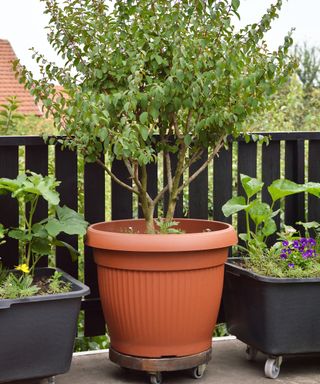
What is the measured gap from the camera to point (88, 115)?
2859 millimetres

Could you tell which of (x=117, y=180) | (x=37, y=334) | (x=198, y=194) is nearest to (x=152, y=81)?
(x=117, y=180)

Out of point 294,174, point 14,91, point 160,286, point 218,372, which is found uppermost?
point 14,91

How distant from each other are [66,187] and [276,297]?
105 centimetres

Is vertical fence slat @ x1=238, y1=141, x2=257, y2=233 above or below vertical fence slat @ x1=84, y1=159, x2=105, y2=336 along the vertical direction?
above

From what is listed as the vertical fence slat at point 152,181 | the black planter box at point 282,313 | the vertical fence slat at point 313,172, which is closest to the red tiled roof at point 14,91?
the vertical fence slat at point 313,172

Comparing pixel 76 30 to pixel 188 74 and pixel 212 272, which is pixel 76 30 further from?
pixel 212 272

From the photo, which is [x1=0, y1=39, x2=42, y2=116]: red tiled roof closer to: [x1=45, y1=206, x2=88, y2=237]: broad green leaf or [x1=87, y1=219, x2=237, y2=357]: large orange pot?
[x1=45, y1=206, x2=88, y2=237]: broad green leaf

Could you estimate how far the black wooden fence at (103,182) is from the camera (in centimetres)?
329

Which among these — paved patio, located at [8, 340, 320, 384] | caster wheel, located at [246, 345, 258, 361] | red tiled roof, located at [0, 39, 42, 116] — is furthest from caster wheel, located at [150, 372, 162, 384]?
red tiled roof, located at [0, 39, 42, 116]

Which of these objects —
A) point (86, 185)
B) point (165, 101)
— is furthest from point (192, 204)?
point (165, 101)

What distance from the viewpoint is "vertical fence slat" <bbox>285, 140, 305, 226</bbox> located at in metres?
3.79

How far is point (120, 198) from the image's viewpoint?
3.50m

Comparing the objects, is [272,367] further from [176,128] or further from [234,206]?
[176,128]

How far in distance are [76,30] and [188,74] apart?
56 centimetres
